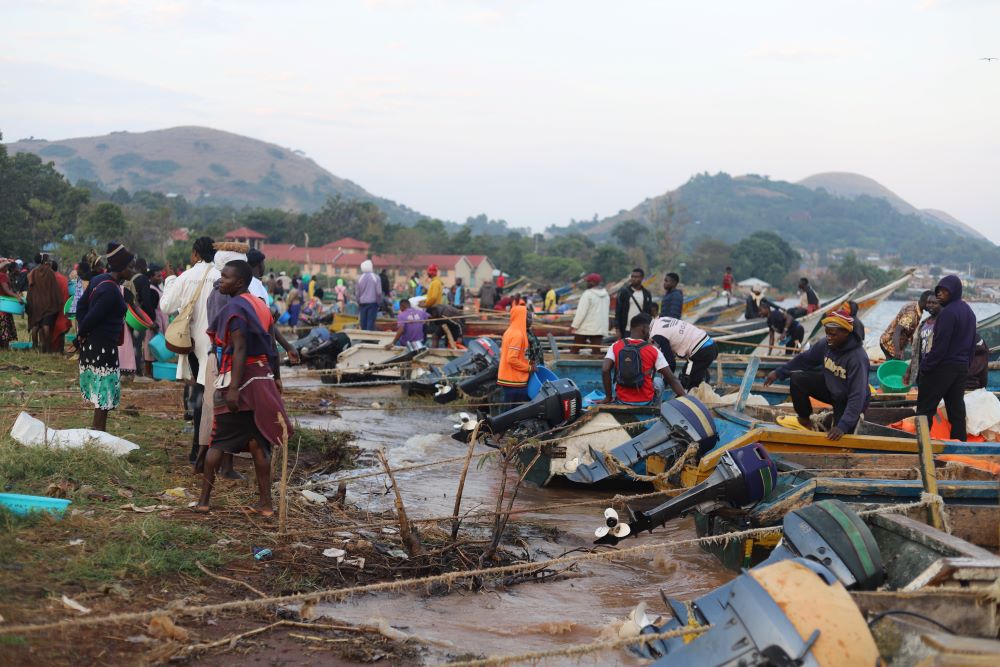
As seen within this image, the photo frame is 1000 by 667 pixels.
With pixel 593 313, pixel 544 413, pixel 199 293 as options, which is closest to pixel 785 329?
pixel 593 313

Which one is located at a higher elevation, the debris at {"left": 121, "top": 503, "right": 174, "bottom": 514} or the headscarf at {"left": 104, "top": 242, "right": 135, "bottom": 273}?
the headscarf at {"left": 104, "top": 242, "right": 135, "bottom": 273}

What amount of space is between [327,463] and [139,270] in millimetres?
3788

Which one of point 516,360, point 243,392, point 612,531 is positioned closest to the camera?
point 612,531

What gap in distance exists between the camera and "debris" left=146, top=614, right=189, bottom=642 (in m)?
3.88

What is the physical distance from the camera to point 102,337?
24.2 feet

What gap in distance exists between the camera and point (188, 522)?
540 centimetres

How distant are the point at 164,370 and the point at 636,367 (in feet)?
22.0

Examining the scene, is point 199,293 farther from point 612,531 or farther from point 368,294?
point 368,294

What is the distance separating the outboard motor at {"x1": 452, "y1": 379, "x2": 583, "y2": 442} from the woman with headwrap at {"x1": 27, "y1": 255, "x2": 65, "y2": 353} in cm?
828

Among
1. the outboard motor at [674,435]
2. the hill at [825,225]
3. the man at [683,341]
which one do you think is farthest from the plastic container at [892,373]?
the hill at [825,225]

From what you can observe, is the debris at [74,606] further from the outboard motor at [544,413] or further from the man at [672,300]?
the man at [672,300]

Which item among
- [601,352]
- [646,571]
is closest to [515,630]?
[646,571]

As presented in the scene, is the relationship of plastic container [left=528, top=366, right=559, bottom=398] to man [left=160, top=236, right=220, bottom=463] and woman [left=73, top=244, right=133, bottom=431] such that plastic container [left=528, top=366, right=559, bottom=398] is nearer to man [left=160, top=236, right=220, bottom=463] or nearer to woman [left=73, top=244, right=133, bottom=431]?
man [left=160, top=236, right=220, bottom=463]

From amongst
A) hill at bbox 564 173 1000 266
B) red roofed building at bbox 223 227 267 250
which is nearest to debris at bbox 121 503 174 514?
red roofed building at bbox 223 227 267 250
